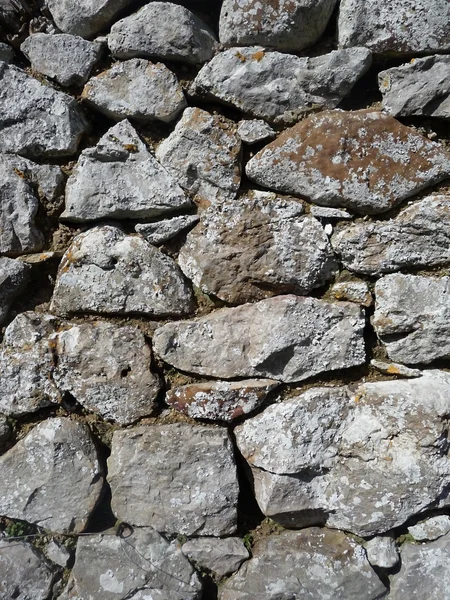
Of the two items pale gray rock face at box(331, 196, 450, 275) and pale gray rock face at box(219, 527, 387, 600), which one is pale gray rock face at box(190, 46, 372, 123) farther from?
pale gray rock face at box(219, 527, 387, 600)

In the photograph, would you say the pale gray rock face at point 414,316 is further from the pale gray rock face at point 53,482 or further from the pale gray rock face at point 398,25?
Answer: the pale gray rock face at point 53,482

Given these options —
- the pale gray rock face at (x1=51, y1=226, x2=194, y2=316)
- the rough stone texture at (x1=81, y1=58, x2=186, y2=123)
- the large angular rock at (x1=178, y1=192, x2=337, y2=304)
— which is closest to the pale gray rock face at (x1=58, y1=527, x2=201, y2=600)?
the pale gray rock face at (x1=51, y1=226, x2=194, y2=316)

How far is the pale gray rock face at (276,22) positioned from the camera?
1553 mm

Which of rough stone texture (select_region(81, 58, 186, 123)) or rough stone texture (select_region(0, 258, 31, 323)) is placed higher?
rough stone texture (select_region(81, 58, 186, 123))

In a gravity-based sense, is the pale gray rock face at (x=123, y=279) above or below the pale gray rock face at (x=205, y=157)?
below

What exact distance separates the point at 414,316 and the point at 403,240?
0.79 feet

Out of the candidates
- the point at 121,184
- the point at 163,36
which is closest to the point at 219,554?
the point at 121,184

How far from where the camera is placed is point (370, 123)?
1.52 metres

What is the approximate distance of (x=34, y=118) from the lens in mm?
1674

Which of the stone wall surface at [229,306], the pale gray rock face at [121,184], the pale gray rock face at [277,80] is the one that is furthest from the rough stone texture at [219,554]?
the pale gray rock face at [277,80]

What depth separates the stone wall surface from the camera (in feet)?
4.93

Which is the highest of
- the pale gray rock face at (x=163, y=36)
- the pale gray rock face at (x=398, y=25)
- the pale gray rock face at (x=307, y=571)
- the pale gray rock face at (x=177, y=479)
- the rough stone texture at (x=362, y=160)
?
the pale gray rock face at (x=163, y=36)

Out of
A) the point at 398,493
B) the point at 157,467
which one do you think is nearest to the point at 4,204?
the point at 157,467

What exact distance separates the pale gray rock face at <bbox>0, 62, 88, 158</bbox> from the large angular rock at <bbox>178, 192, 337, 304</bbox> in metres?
0.57
